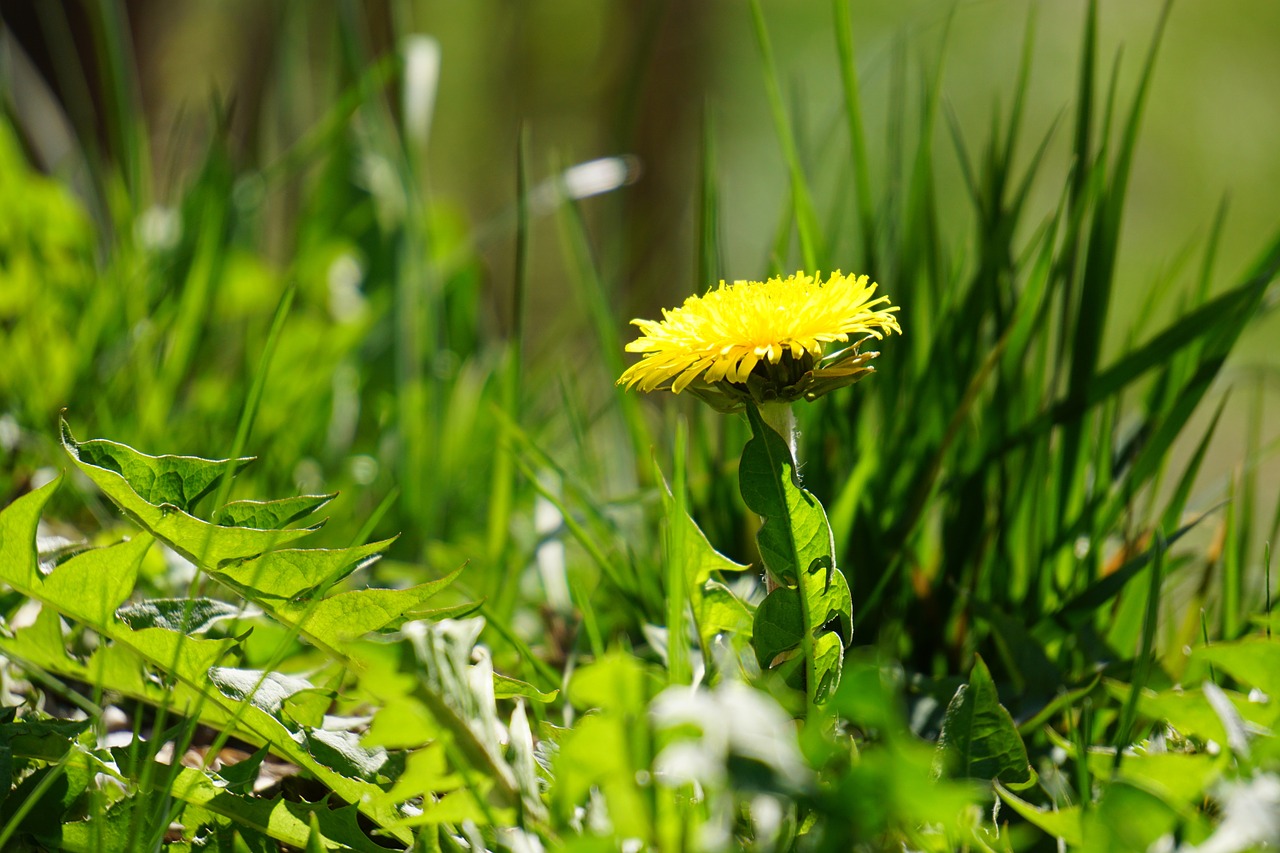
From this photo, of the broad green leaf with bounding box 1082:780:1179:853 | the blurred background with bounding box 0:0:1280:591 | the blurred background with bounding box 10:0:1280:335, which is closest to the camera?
the broad green leaf with bounding box 1082:780:1179:853

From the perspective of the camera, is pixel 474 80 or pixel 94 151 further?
pixel 474 80

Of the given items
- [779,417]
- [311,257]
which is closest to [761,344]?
[779,417]

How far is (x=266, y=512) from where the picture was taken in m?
0.57

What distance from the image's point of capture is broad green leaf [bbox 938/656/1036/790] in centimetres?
53

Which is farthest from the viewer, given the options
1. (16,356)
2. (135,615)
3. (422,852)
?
(16,356)

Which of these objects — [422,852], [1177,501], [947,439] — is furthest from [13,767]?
[1177,501]

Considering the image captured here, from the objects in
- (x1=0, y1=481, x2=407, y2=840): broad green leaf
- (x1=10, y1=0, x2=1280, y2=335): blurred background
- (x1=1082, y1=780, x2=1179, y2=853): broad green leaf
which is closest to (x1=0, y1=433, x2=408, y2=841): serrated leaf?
(x1=0, y1=481, x2=407, y2=840): broad green leaf

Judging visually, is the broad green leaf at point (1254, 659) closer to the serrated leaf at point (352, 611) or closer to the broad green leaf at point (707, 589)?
the broad green leaf at point (707, 589)

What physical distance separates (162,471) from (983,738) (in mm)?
475

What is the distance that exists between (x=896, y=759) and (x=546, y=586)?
2.39ft

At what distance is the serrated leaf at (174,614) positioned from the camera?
591mm

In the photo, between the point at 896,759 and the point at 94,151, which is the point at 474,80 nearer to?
the point at 94,151

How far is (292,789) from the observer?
609 mm

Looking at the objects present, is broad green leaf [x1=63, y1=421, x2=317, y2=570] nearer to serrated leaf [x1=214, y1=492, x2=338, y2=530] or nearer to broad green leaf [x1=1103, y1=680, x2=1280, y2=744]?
serrated leaf [x1=214, y1=492, x2=338, y2=530]
